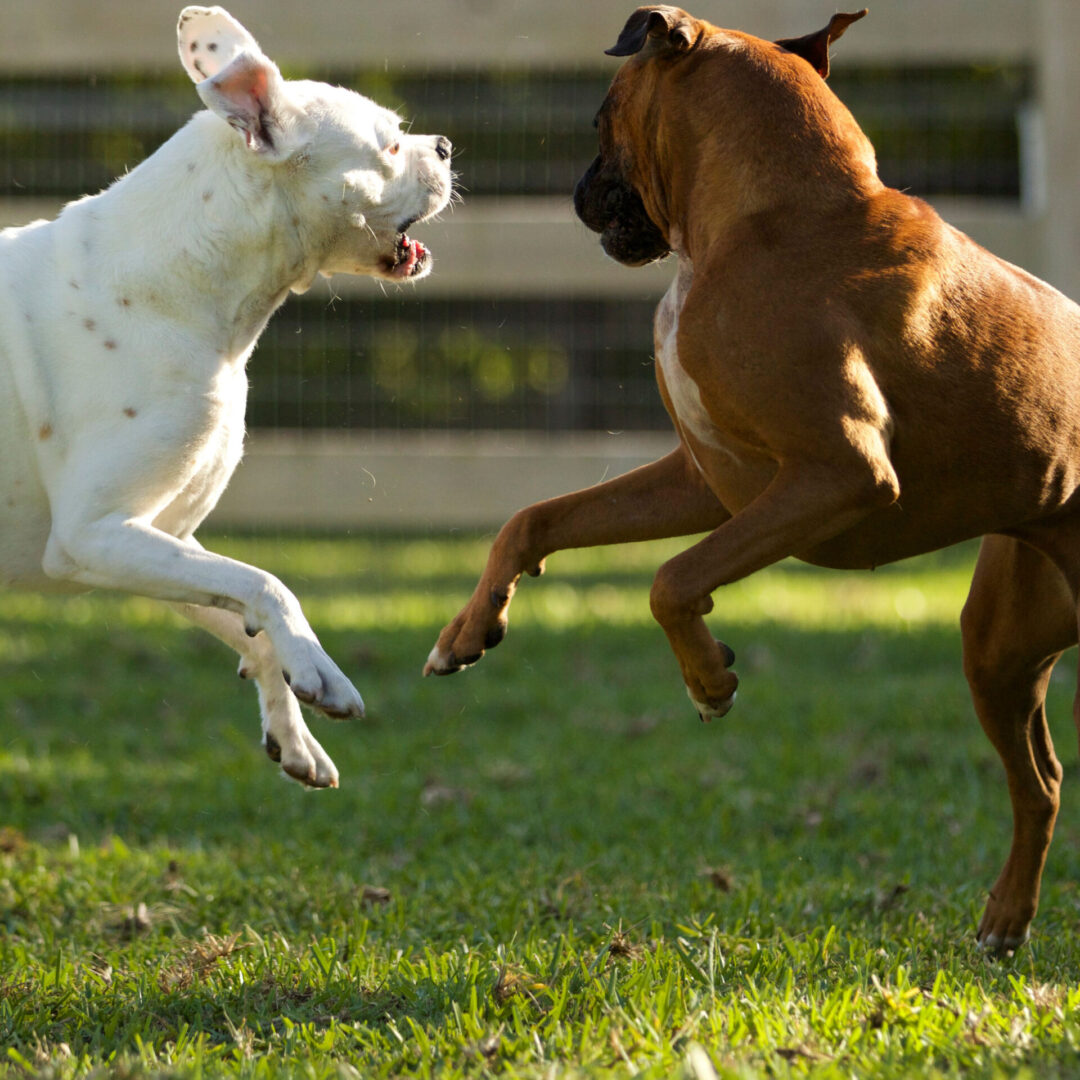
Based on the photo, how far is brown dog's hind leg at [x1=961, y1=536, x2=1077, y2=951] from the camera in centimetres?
394

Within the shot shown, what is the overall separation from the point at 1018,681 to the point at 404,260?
6.54 ft

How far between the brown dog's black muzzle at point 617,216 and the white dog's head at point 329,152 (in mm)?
397

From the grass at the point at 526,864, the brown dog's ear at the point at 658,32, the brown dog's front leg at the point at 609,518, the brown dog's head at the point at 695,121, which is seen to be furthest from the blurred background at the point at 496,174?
the brown dog's ear at the point at 658,32

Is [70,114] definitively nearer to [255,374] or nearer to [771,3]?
[255,374]

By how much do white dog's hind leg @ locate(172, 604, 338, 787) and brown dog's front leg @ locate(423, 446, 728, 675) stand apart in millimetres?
414

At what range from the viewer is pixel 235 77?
143 inches

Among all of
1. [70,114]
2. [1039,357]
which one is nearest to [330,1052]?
[1039,357]

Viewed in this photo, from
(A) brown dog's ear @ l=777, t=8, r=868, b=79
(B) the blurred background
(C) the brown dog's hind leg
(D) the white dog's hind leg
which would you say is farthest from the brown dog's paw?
(B) the blurred background

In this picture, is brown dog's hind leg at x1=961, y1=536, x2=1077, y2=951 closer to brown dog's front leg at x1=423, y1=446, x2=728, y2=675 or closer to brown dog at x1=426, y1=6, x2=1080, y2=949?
brown dog at x1=426, y1=6, x2=1080, y2=949

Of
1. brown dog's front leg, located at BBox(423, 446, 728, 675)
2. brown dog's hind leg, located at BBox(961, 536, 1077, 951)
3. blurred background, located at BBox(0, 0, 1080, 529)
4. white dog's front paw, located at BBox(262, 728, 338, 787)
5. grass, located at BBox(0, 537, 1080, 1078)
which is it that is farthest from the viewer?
blurred background, located at BBox(0, 0, 1080, 529)

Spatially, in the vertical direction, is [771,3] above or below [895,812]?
above

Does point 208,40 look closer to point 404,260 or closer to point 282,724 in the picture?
point 404,260

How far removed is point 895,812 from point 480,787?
165 cm

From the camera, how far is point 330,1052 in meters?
3.10
